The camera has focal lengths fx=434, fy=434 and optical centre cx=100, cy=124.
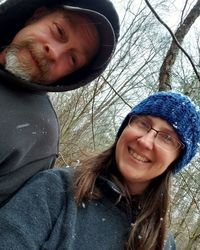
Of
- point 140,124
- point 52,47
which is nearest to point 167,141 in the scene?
point 140,124

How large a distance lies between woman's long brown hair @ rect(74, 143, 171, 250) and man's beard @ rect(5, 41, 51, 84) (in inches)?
19.5

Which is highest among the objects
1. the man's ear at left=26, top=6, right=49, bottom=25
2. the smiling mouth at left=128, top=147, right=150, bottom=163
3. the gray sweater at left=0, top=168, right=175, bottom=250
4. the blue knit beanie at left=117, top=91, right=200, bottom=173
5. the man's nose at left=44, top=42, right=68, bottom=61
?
the man's ear at left=26, top=6, right=49, bottom=25

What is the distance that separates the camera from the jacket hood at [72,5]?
75.8 inches

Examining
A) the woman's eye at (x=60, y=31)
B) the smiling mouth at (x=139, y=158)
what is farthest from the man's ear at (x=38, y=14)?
the smiling mouth at (x=139, y=158)

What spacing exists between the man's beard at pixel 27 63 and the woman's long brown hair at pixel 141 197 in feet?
1.62

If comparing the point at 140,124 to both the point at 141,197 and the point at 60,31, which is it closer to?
the point at 141,197

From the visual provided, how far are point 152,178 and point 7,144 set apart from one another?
2.45 ft

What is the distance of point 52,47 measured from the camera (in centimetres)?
180

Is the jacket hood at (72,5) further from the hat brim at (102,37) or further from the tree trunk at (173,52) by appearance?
the tree trunk at (173,52)

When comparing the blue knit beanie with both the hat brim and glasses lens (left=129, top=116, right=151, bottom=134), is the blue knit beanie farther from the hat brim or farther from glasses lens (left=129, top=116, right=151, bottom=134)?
the hat brim

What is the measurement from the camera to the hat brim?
1861mm

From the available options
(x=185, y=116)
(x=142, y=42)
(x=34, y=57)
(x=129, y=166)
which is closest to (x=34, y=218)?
(x=129, y=166)

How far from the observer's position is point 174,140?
1.99 meters

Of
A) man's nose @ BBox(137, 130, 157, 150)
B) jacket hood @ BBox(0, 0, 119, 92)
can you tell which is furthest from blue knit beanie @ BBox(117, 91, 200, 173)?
jacket hood @ BBox(0, 0, 119, 92)
